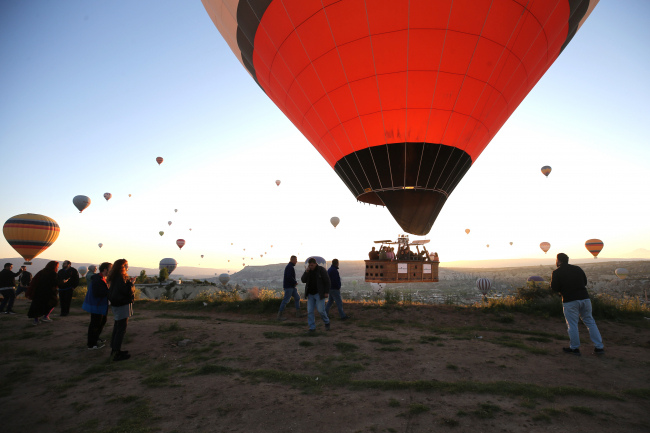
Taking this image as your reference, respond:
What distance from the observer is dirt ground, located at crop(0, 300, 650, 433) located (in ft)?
10.1

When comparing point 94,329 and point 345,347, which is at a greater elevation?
point 94,329

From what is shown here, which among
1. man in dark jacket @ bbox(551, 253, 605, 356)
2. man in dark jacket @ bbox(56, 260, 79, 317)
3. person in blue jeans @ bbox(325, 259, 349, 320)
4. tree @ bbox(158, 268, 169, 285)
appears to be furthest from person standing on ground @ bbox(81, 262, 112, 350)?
tree @ bbox(158, 268, 169, 285)

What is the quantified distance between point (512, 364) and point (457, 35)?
7872 mm

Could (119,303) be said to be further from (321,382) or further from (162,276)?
(162,276)

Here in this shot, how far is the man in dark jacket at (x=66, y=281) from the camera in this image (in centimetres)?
832

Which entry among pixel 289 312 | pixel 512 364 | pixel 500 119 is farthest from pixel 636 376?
pixel 500 119

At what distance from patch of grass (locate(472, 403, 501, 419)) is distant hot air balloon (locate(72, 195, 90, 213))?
137 ft

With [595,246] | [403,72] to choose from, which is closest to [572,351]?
[403,72]

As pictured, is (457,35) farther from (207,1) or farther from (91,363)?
(91,363)

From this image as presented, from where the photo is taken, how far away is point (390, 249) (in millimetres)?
11828

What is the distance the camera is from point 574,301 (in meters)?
5.39

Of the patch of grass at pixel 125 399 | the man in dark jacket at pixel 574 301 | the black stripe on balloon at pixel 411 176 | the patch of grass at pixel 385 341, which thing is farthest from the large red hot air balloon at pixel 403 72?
the patch of grass at pixel 125 399

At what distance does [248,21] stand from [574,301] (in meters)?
10.9

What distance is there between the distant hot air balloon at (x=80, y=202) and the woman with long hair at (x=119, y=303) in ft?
120
